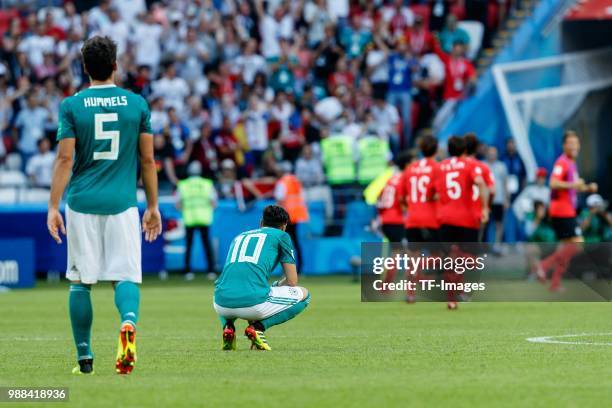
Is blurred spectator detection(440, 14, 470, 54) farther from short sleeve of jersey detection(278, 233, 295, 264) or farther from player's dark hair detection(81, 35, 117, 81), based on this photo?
player's dark hair detection(81, 35, 117, 81)

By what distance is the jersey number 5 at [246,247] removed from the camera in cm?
1245

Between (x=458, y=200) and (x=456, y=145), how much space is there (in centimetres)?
74

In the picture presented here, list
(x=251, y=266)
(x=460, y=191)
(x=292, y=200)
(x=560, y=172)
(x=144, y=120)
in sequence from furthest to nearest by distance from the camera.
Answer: (x=292, y=200) → (x=560, y=172) → (x=460, y=191) → (x=251, y=266) → (x=144, y=120)

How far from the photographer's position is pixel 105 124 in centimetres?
1005

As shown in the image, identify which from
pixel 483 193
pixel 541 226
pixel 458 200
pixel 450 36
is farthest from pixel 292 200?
pixel 483 193

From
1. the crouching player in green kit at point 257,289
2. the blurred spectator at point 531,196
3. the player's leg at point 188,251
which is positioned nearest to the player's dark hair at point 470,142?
the crouching player in green kit at point 257,289

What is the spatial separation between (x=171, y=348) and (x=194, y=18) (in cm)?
1970

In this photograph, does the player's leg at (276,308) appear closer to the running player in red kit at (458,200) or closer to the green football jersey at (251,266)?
the green football jersey at (251,266)

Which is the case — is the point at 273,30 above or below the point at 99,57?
above

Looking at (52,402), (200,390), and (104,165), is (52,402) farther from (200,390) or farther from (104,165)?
(104,165)

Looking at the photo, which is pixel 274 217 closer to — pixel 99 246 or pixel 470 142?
pixel 99 246

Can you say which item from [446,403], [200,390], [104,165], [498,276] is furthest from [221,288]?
[498,276]

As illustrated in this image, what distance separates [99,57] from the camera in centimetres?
995

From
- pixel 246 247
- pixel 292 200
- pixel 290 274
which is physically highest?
pixel 246 247
